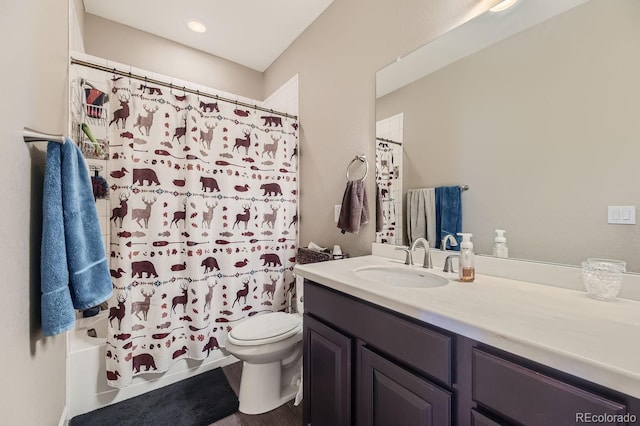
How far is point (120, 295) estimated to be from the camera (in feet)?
4.96

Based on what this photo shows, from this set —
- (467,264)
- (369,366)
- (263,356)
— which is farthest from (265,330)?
(467,264)

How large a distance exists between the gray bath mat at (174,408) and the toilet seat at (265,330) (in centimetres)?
44

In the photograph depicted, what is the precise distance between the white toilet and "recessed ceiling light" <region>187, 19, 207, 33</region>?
2.36m

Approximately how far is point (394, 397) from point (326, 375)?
357 mm

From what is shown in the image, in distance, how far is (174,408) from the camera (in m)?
1.53

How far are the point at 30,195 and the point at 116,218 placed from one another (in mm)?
758

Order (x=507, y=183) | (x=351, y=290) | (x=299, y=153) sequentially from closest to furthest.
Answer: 1. (x=351, y=290)
2. (x=507, y=183)
3. (x=299, y=153)

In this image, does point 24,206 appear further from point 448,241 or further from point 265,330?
point 448,241

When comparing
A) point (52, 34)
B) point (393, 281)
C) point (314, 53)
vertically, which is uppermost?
point (314, 53)

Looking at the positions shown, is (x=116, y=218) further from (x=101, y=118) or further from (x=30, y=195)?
(x=30, y=195)

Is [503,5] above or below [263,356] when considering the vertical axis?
above

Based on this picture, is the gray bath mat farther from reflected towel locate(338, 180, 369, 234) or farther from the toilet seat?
reflected towel locate(338, 180, 369, 234)

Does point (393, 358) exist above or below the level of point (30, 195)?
below

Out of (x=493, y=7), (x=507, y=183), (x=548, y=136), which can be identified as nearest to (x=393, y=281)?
(x=507, y=183)
